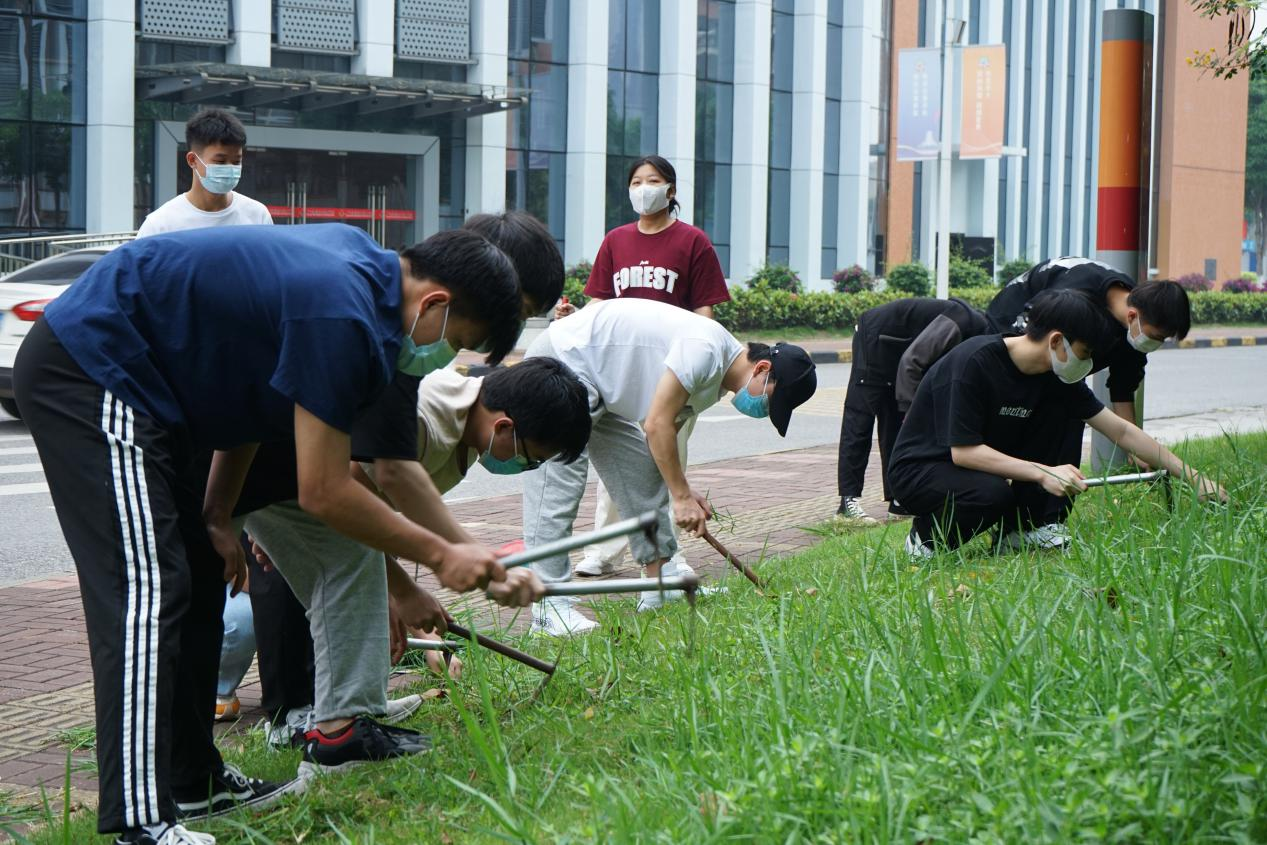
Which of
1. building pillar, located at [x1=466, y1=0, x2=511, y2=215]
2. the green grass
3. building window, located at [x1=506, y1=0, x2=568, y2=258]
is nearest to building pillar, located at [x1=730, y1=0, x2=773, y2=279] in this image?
building window, located at [x1=506, y1=0, x2=568, y2=258]

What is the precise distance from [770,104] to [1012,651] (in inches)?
1251

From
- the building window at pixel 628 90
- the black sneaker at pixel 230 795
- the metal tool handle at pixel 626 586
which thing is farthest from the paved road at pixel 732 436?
the building window at pixel 628 90

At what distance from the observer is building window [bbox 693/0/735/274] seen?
32.6 meters

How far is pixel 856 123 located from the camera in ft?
118

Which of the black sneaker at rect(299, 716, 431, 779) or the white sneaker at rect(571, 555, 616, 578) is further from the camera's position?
the white sneaker at rect(571, 555, 616, 578)

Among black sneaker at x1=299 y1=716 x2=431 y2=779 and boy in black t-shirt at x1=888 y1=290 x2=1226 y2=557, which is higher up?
boy in black t-shirt at x1=888 y1=290 x2=1226 y2=557

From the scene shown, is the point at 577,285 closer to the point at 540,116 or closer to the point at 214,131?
the point at 540,116

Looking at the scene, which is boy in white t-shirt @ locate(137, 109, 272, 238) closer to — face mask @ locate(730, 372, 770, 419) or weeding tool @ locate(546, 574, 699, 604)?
face mask @ locate(730, 372, 770, 419)

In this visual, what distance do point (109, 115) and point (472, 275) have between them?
22247 mm

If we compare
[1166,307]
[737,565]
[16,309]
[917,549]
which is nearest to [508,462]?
[737,565]

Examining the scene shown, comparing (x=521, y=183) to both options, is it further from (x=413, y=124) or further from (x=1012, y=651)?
(x=1012, y=651)

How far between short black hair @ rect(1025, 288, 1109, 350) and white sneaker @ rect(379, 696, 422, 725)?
2.90 m

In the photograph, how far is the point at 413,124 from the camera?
28594 millimetres

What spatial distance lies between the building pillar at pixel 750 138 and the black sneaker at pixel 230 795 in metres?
29.2
